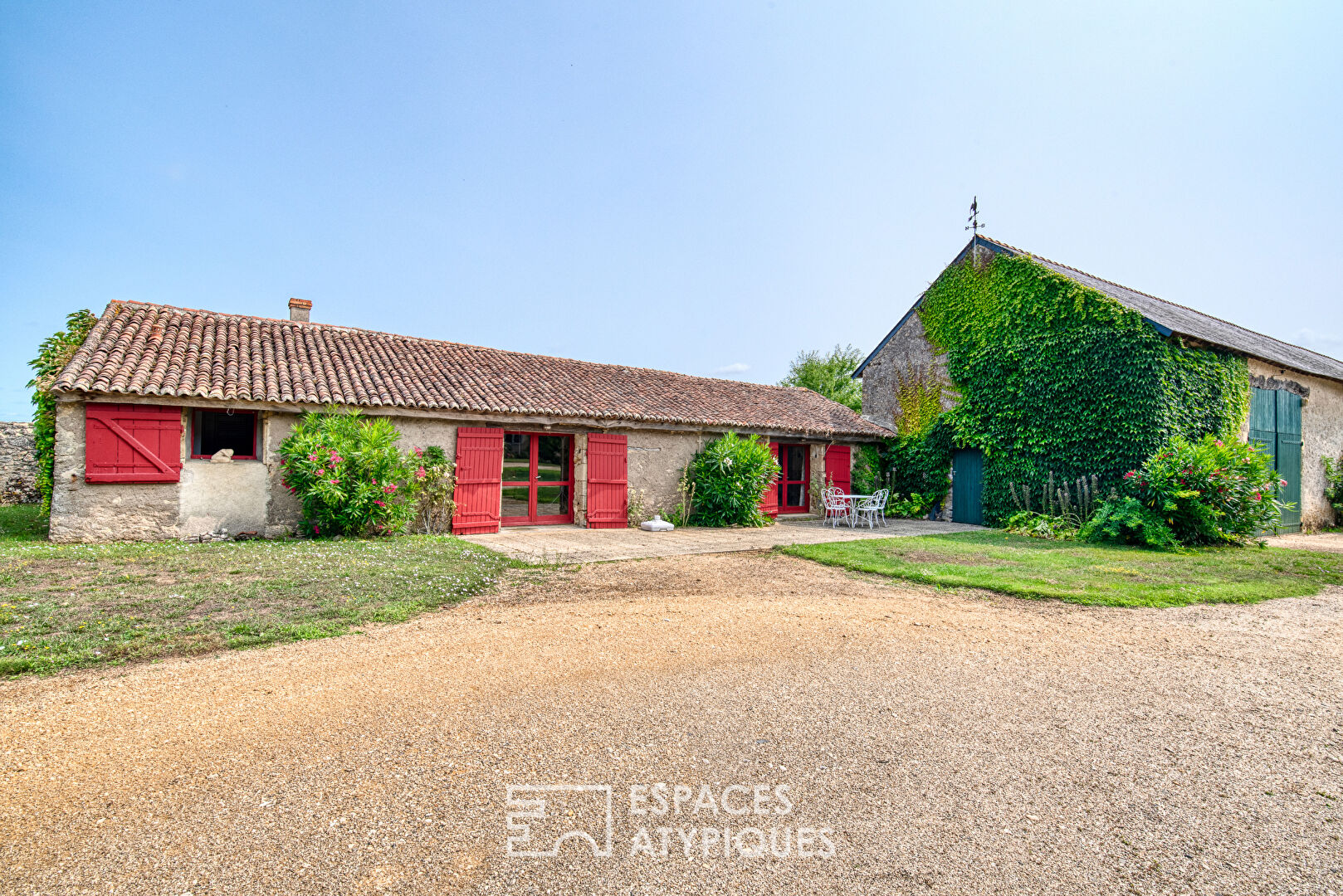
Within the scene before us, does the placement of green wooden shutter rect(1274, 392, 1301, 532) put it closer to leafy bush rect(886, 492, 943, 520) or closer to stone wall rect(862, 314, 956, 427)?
stone wall rect(862, 314, 956, 427)

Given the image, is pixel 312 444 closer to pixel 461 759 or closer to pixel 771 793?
pixel 461 759

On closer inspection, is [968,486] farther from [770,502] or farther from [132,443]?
[132,443]

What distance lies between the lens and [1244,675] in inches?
162

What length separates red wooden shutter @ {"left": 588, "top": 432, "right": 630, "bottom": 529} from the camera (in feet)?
40.5

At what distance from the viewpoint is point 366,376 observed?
1116 centimetres

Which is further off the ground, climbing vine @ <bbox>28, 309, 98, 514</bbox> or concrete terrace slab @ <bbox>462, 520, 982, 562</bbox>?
climbing vine @ <bbox>28, 309, 98, 514</bbox>

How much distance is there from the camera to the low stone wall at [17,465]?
50.1 feet

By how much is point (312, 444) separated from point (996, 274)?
45.1 ft

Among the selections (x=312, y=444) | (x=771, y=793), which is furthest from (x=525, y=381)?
(x=771, y=793)

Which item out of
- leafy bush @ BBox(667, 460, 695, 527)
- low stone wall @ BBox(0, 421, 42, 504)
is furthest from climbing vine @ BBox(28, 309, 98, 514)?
leafy bush @ BBox(667, 460, 695, 527)

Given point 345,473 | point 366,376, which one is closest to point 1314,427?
point 345,473

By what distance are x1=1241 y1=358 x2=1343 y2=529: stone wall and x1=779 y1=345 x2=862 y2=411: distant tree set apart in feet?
65.2

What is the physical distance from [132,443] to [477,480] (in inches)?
187

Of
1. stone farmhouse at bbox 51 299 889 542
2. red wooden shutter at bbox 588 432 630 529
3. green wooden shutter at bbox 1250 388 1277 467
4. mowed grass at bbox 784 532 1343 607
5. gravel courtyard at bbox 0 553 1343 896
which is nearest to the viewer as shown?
gravel courtyard at bbox 0 553 1343 896
